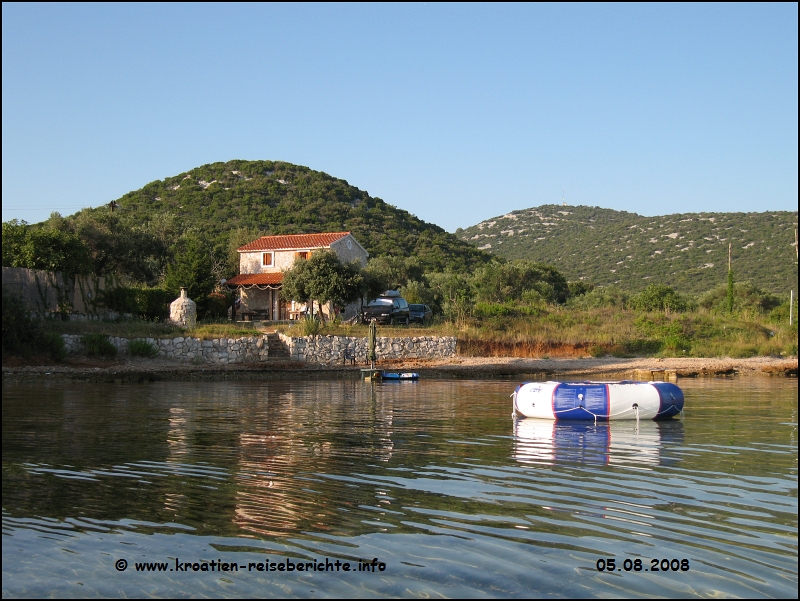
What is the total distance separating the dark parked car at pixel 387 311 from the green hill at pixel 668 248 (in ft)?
118

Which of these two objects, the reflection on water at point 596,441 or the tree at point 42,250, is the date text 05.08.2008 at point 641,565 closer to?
the reflection on water at point 596,441

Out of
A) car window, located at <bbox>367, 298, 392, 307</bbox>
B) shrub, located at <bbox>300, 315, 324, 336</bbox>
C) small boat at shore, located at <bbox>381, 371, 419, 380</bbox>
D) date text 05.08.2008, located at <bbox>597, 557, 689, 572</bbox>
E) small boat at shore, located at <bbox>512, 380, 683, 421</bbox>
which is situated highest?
car window, located at <bbox>367, 298, 392, 307</bbox>

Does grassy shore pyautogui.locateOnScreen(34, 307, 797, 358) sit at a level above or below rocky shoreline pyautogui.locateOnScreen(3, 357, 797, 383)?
above

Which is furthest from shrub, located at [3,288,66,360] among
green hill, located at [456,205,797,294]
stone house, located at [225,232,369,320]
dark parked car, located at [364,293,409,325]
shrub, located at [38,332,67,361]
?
green hill, located at [456,205,797,294]

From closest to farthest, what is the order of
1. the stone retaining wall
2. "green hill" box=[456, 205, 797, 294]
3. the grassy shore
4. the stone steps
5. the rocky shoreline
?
the rocky shoreline < the stone steps < the stone retaining wall < the grassy shore < "green hill" box=[456, 205, 797, 294]

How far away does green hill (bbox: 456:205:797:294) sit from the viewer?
7412 cm

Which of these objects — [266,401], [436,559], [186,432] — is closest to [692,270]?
[266,401]

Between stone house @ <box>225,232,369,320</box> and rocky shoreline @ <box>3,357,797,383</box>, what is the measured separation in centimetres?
1408

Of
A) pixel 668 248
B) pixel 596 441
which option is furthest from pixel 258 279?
pixel 668 248

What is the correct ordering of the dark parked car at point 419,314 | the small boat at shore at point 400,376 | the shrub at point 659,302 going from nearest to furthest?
the small boat at shore at point 400,376
the dark parked car at point 419,314
the shrub at point 659,302

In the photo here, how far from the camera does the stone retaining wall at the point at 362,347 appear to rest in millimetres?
33594

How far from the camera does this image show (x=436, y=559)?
22.8 ft

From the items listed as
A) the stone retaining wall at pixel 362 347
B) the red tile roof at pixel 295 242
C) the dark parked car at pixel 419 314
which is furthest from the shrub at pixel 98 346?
the red tile roof at pixel 295 242

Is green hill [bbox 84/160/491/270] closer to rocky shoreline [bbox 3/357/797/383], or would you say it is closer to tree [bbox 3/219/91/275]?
tree [bbox 3/219/91/275]
